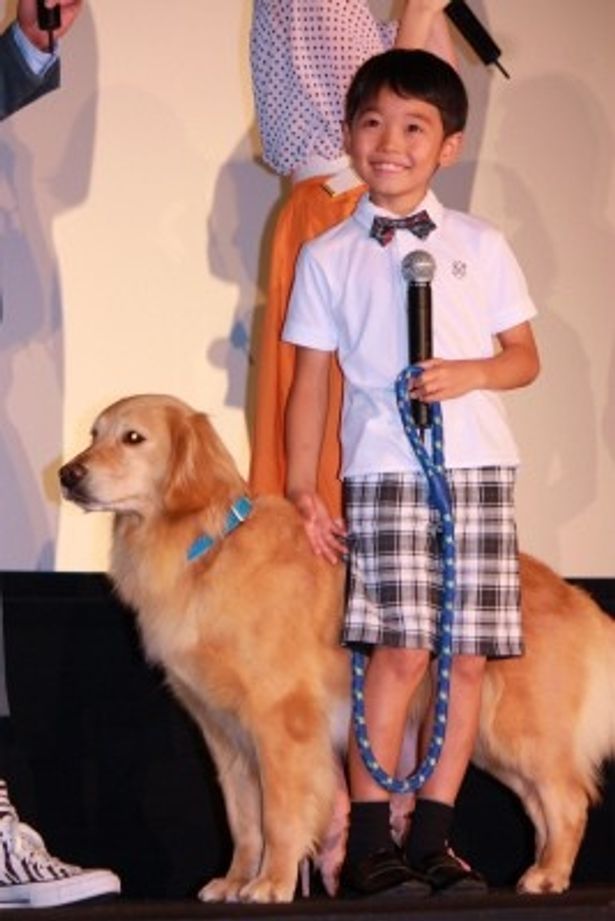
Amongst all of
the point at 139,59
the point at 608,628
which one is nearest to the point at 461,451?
the point at 608,628

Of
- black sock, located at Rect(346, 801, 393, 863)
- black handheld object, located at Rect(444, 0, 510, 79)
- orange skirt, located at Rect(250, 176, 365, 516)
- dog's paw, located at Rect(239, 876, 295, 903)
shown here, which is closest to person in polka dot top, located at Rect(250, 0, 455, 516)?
orange skirt, located at Rect(250, 176, 365, 516)

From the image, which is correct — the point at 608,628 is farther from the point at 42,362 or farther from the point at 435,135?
the point at 42,362

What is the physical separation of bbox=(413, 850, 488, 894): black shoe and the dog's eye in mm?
724

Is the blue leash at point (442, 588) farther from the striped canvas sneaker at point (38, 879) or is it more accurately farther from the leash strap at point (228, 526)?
the striped canvas sneaker at point (38, 879)

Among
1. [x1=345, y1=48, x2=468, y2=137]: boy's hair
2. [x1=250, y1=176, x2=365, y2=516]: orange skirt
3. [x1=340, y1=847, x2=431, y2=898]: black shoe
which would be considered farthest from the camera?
[x1=250, y1=176, x2=365, y2=516]: orange skirt

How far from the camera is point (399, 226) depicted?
2.57 metres

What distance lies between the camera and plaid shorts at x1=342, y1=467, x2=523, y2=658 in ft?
8.13

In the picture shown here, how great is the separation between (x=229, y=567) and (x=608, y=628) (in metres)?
0.71

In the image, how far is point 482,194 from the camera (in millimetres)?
3738

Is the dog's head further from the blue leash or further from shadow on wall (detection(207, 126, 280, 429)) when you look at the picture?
shadow on wall (detection(207, 126, 280, 429))

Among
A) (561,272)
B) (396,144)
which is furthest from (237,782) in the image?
(561,272)

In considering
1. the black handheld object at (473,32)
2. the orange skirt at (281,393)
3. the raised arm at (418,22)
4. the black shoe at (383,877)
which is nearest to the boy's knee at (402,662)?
the black shoe at (383,877)

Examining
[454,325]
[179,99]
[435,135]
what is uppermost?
[179,99]

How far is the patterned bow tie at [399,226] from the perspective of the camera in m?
2.57
